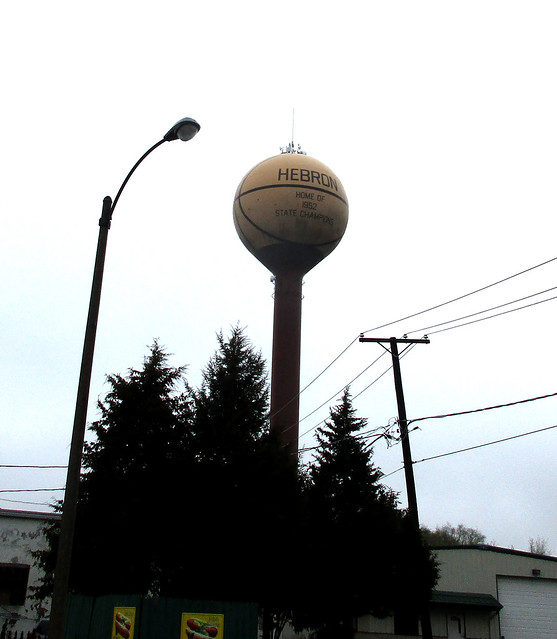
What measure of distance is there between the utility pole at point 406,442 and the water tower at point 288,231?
8482 mm

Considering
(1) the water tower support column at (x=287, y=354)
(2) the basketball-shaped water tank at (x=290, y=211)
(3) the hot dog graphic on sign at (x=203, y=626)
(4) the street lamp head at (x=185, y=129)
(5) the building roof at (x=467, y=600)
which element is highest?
(2) the basketball-shaped water tank at (x=290, y=211)

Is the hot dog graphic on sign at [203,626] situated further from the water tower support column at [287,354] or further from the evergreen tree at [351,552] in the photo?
the water tower support column at [287,354]

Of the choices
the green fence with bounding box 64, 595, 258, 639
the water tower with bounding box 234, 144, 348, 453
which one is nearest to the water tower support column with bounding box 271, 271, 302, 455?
the water tower with bounding box 234, 144, 348, 453

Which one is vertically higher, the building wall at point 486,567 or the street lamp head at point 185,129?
the street lamp head at point 185,129

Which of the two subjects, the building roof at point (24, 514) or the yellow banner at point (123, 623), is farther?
the building roof at point (24, 514)

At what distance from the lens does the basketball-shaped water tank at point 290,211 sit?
1185 inches

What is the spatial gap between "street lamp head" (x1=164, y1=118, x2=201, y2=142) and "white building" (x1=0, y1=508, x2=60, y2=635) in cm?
2469

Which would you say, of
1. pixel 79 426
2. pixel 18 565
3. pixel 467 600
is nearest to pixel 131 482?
pixel 79 426

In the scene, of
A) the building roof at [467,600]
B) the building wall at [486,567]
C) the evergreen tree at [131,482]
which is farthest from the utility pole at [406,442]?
the building wall at [486,567]

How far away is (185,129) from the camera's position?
33.1 ft

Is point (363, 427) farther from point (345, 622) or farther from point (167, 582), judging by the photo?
point (167, 582)

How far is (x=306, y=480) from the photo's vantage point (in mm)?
24453

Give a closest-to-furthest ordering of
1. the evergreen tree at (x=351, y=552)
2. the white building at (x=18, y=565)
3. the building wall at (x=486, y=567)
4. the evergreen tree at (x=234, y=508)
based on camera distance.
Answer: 1. the evergreen tree at (x=234, y=508)
2. the evergreen tree at (x=351, y=552)
3. the white building at (x=18, y=565)
4. the building wall at (x=486, y=567)

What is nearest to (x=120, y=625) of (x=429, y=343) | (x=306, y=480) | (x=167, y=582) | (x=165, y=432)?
(x=167, y=582)
